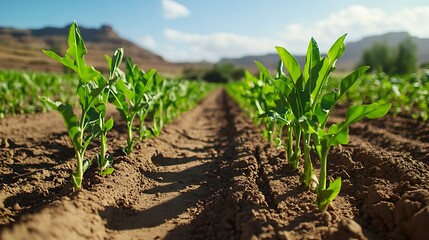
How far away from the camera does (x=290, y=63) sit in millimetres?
2754

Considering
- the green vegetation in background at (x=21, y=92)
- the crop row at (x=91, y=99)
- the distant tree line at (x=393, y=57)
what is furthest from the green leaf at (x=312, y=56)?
the distant tree line at (x=393, y=57)

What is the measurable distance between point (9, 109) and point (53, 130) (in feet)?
Result: 11.0

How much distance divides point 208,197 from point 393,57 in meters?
52.8

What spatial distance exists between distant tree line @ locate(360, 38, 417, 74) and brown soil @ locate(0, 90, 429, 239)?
1737 inches

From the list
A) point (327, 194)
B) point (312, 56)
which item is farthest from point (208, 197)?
point (312, 56)

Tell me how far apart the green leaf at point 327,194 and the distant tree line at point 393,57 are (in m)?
45.3

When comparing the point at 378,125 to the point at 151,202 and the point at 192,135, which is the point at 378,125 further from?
the point at 151,202

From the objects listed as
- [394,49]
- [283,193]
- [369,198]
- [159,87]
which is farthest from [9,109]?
[394,49]

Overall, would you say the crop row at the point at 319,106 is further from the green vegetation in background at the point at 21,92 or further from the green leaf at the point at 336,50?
the green vegetation in background at the point at 21,92

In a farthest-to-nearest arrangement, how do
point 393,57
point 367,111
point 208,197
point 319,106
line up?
point 393,57 → point 208,197 → point 319,106 → point 367,111

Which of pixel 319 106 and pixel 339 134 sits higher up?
pixel 319 106

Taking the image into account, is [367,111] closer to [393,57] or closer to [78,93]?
[78,93]

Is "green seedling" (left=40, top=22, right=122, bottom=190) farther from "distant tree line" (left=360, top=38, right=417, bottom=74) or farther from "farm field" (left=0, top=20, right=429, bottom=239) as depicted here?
"distant tree line" (left=360, top=38, right=417, bottom=74)

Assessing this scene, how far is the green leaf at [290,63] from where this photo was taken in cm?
268
